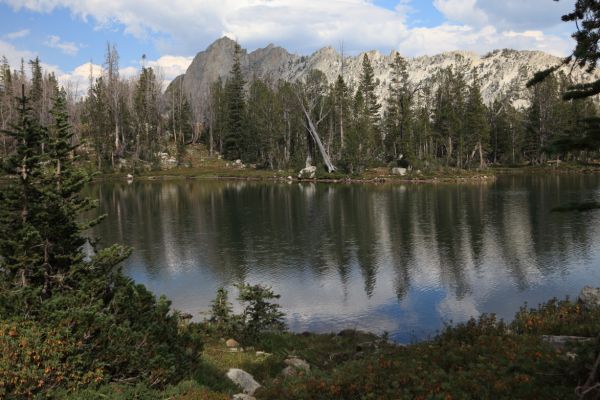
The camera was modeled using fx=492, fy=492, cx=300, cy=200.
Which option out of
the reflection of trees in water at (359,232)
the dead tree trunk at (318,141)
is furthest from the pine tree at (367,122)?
the reflection of trees in water at (359,232)

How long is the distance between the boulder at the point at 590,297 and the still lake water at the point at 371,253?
18.4 ft

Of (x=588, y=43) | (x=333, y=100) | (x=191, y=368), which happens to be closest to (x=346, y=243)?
(x=191, y=368)

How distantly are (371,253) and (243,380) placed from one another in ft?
82.9

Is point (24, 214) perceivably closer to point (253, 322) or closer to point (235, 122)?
point (253, 322)

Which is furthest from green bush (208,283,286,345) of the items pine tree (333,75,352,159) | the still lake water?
pine tree (333,75,352,159)

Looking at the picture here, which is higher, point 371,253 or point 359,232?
point 359,232

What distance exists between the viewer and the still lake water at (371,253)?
27781 mm

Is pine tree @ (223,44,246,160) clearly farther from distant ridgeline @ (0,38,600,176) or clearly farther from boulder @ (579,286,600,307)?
boulder @ (579,286,600,307)

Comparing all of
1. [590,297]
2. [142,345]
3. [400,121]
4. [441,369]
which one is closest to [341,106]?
[400,121]

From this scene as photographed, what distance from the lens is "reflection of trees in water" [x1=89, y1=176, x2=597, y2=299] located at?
1388 inches

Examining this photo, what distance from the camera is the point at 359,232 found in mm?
47812

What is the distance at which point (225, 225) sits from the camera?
5288cm

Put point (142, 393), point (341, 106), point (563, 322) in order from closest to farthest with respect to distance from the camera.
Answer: point (142, 393), point (563, 322), point (341, 106)

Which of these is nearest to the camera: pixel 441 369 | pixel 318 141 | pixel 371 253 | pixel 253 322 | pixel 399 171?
pixel 441 369
